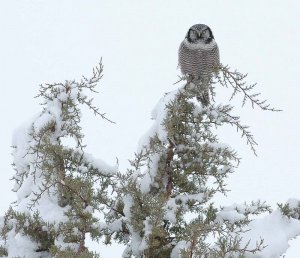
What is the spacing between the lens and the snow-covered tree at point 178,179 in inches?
162

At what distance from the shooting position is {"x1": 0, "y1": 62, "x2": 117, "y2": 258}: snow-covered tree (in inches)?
161

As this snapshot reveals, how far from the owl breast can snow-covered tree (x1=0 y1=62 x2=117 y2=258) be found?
4.19 meters

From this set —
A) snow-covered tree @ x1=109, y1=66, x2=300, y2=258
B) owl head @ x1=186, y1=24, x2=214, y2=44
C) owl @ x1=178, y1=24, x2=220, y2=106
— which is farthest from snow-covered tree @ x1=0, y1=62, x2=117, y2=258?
owl head @ x1=186, y1=24, x2=214, y2=44

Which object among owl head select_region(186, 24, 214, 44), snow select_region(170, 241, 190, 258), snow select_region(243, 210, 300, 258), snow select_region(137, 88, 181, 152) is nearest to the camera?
snow select_region(243, 210, 300, 258)

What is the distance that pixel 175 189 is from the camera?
4.58m

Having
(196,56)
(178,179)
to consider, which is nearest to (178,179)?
(178,179)

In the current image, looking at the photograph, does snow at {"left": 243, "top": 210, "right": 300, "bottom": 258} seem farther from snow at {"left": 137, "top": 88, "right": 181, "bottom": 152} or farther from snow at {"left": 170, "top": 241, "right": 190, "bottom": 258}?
snow at {"left": 137, "top": 88, "right": 181, "bottom": 152}

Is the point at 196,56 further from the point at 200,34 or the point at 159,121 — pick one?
the point at 159,121

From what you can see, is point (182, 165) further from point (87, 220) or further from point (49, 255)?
point (49, 255)

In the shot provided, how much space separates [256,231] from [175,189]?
87 centimetres

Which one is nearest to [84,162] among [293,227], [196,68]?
[293,227]

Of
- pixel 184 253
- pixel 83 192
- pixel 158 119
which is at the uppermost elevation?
pixel 158 119

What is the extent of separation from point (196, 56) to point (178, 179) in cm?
492

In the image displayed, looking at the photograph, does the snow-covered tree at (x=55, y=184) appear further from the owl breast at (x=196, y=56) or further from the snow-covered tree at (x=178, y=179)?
the owl breast at (x=196, y=56)
